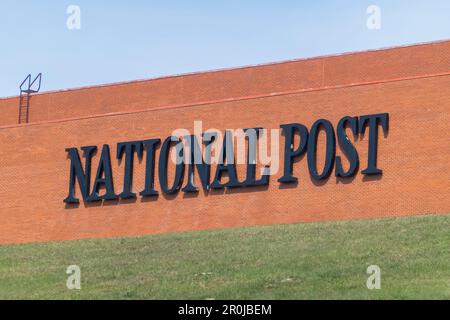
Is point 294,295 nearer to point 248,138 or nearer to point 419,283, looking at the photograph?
point 419,283

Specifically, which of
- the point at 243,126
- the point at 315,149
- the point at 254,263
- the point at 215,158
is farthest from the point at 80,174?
the point at 254,263

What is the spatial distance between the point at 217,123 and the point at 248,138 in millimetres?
1289

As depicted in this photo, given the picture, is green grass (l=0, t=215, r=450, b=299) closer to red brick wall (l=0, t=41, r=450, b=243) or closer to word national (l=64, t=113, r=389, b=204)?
red brick wall (l=0, t=41, r=450, b=243)

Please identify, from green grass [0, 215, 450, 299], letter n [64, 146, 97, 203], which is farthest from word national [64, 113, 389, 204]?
green grass [0, 215, 450, 299]

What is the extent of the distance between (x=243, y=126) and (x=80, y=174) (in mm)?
5585

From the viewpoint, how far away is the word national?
114 ft

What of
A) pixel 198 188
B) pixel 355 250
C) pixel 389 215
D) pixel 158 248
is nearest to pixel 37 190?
pixel 198 188

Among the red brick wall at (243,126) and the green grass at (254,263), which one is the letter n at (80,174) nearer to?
the red brick wall at (243,126)

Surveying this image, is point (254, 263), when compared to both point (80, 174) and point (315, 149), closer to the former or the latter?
point (315, 149)

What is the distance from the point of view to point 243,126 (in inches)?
1438

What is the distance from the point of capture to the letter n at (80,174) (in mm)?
38281

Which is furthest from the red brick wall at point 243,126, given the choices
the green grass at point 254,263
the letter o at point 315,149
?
the green grass at point 254,263

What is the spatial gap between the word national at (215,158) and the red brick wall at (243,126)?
0.82 ft
